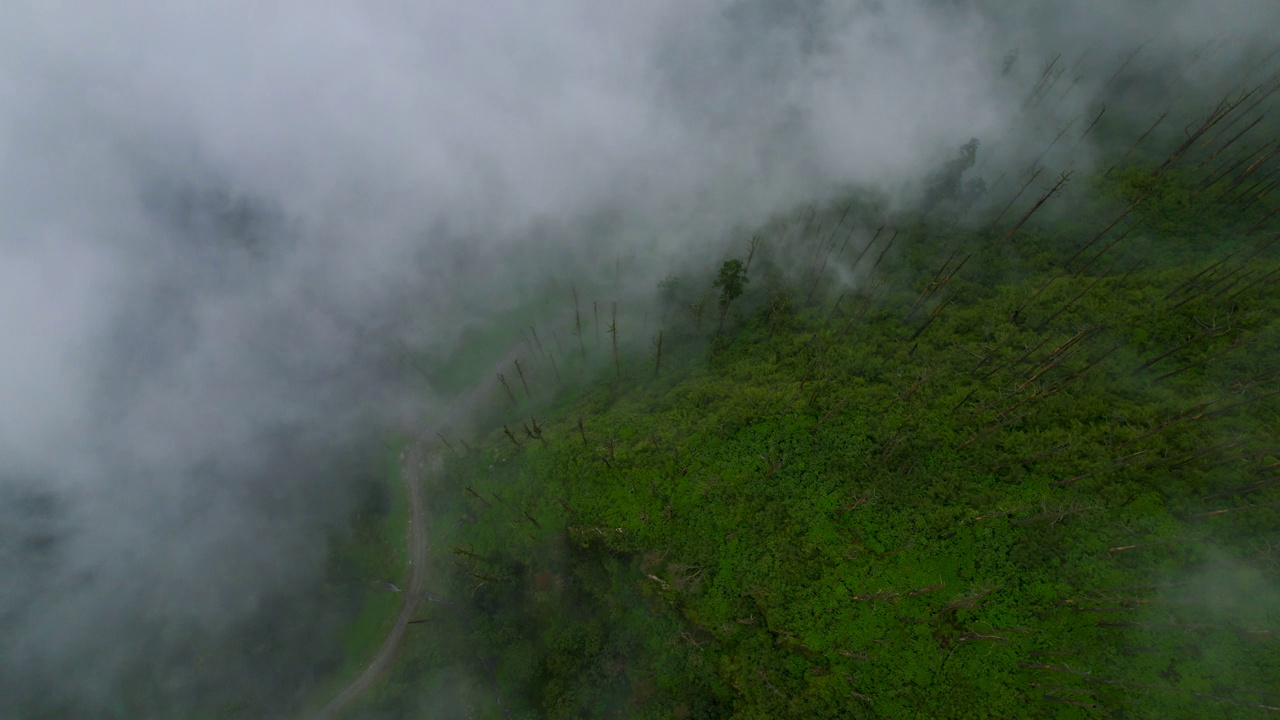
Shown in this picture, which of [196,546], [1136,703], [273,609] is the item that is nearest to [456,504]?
[273,609]

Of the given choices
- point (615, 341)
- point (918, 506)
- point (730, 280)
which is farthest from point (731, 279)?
point (918, 506)

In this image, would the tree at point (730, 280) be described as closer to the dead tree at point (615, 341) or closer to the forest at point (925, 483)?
the forest at point (925, 483)

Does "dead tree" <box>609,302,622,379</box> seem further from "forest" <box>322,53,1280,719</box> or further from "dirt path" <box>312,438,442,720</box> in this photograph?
"dirt path" <box>312,438,442,720</box>

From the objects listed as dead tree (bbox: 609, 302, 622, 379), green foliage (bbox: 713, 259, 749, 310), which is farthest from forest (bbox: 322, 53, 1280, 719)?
dead tree (bbox: 609, 302, 622, 379)

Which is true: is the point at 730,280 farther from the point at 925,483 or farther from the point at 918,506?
the point at 918,506

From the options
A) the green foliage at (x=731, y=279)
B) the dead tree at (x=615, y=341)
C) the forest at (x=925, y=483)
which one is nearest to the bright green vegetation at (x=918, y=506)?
the forest at (x=925, y=483)

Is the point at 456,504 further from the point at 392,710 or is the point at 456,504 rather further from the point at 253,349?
the point at 253,349
